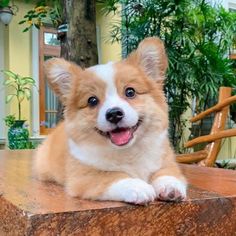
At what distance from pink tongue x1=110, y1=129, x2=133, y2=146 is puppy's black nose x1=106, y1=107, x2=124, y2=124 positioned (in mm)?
39

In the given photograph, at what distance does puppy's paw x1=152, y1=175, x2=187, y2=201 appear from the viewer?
694 mm

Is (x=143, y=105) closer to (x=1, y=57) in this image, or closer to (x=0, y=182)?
(x=0, y=182)

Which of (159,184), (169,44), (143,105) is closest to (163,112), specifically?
(143,105)

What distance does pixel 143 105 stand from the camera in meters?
0.84

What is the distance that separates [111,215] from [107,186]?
4.6 inches

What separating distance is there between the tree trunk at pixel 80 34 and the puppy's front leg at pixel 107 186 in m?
1.09

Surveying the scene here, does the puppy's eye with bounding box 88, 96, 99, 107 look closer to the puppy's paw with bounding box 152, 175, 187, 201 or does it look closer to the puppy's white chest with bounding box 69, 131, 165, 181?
the puppy's white chest with bounding box 69, 131, 165, 181

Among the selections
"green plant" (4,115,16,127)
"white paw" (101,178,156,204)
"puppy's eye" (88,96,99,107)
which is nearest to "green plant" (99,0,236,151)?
"green plant" (4,115,16,127)

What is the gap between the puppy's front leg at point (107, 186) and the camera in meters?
0.68

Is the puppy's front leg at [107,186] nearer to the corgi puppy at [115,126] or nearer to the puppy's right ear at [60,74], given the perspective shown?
the corgi puppy at [115,126]

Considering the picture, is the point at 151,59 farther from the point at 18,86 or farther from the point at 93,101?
the point at 18,86

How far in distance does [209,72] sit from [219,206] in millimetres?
2580

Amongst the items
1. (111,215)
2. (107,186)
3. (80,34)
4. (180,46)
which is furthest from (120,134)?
(180,46)

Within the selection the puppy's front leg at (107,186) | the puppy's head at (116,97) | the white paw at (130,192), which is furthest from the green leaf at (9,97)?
the white paw at (130,192)
